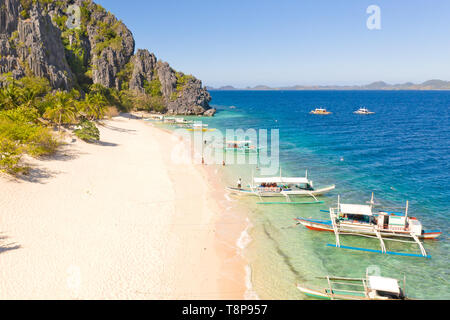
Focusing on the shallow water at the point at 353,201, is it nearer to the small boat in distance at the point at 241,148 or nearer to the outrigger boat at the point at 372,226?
the outrigger boat at the point at 372,226

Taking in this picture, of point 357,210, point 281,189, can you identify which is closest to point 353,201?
point 357,210

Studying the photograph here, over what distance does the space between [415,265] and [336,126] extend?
257 ft

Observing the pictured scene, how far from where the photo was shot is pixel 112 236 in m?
22.3

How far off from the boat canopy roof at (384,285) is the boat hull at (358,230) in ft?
28.8

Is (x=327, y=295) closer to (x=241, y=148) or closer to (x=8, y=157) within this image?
(x=8, y=157)

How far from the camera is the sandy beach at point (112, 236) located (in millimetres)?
17109

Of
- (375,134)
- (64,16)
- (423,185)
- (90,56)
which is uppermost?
(64,16)

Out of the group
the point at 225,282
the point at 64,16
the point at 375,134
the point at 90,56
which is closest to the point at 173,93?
the point at 90,56

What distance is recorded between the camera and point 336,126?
93188 mm

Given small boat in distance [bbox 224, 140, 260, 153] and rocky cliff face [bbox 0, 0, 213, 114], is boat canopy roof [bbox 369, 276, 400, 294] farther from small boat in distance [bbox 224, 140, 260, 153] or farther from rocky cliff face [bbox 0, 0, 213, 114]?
rocky cliff face [bbox 0, 0, 213, 114]

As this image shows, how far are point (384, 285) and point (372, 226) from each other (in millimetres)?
9595

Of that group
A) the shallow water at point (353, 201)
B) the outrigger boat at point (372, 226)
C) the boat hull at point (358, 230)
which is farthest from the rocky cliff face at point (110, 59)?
the outrigger boat at point (372, 226)

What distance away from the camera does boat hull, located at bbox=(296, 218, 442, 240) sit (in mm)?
24812
